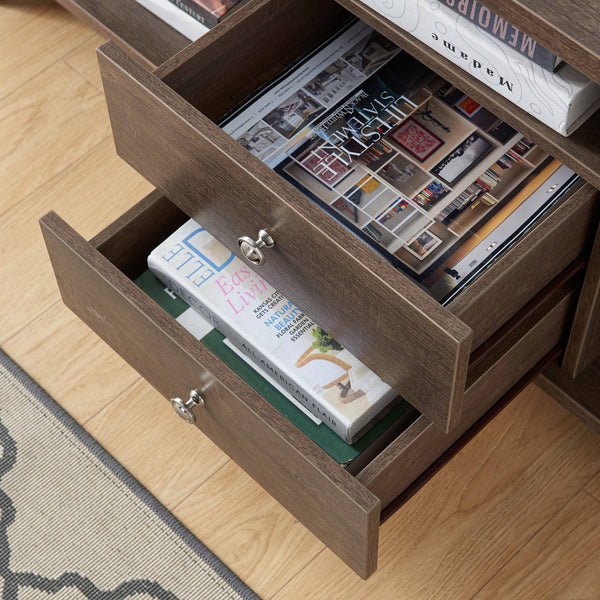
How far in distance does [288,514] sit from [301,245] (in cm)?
44

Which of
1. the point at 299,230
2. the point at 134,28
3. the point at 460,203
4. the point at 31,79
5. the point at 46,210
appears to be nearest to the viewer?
the point at 299,230

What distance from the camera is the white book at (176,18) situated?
1017 millimetres

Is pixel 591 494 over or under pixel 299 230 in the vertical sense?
under

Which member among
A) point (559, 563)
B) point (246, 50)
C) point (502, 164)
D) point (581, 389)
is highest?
point (246, 50)

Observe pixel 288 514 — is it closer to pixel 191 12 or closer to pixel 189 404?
pixel 189 404

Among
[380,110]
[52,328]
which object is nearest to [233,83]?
[380,110]

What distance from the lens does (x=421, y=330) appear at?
65 cm

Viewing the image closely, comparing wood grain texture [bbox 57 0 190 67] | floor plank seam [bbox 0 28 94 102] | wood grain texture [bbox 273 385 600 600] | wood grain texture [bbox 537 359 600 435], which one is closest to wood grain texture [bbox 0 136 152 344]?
floor plank seam [bbox 0 28 94 102]

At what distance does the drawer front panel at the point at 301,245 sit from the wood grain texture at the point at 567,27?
0.18 metres

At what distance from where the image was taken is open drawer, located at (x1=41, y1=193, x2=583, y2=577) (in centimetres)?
74

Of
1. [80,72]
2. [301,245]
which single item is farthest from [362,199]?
[80,72]

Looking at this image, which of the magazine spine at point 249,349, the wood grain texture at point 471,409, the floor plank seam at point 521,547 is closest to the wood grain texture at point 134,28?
the magazine spine at point 249,349

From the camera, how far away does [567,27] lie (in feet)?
1.94

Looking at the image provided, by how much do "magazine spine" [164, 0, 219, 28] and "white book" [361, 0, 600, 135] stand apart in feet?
0.96
